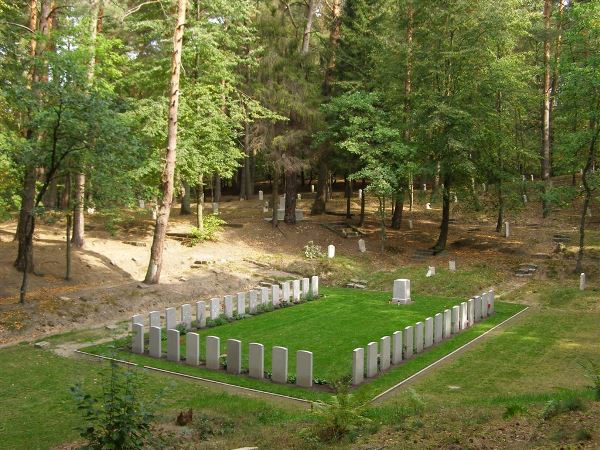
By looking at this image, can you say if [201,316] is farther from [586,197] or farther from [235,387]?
[586,197]

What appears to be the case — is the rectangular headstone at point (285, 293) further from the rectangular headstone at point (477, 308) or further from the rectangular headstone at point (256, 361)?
the rectangular headstone at point (256, 361)

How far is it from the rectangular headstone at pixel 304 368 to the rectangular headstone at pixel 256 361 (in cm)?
98

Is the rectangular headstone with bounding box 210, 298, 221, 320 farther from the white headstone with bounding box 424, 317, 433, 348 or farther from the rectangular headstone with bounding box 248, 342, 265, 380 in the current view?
the white headstone with bounding box 424, 317, 433, 348

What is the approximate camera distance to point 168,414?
10547mm

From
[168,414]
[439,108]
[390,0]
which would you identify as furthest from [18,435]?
[390,0]

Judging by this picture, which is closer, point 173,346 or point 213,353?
point 213,353

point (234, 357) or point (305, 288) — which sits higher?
point (305, 288)

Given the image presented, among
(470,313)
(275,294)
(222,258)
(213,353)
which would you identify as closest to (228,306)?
(275,294)

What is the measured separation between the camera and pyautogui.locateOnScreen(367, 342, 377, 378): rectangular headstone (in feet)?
43.6

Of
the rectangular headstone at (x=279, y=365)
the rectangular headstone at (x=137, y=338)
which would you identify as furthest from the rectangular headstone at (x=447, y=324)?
the rectangular headstone at (x=137, y=338)

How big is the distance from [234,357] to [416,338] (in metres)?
5.15

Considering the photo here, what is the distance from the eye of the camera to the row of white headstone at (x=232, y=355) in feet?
41.5

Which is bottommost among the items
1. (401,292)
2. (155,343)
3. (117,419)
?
(155,343)

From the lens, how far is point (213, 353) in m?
13.9
